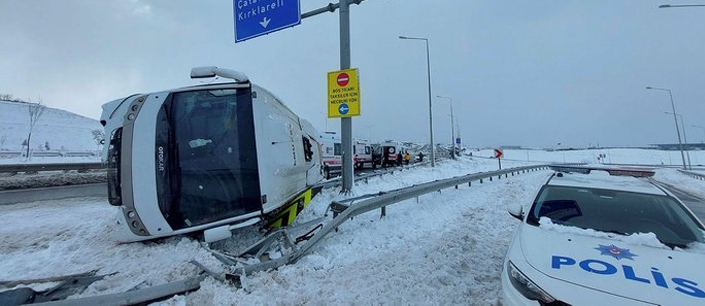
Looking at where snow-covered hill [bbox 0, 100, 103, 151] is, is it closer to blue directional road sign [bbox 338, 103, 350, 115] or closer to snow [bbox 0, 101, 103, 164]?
snow [bbox 0, 101, 103, 164]

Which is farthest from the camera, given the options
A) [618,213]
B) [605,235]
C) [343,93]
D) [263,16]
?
[343,93]

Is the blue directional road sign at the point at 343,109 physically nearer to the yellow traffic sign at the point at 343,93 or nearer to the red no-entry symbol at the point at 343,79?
the yellow traffic sign at the point at 343,93

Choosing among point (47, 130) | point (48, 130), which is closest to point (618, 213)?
point (47, 130)

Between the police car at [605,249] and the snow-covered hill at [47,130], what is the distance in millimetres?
84437

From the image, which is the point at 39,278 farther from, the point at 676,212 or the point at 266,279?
the point at 676,212

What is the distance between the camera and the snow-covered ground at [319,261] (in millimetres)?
3176

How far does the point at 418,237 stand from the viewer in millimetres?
5395

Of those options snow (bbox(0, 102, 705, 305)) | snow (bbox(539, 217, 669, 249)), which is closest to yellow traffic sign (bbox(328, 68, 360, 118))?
snow (bbox(0, 102, 705, 305))

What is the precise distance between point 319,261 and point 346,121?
5.52m

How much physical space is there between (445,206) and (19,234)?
903cm

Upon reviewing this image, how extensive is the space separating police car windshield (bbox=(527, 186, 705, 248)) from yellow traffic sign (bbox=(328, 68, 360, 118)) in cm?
585

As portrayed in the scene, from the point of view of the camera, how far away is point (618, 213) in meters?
3.42

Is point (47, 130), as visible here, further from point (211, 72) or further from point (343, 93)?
point (211, 72)

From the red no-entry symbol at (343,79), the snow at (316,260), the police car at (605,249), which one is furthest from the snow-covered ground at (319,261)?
the red no-entry symbol at (343,79)
